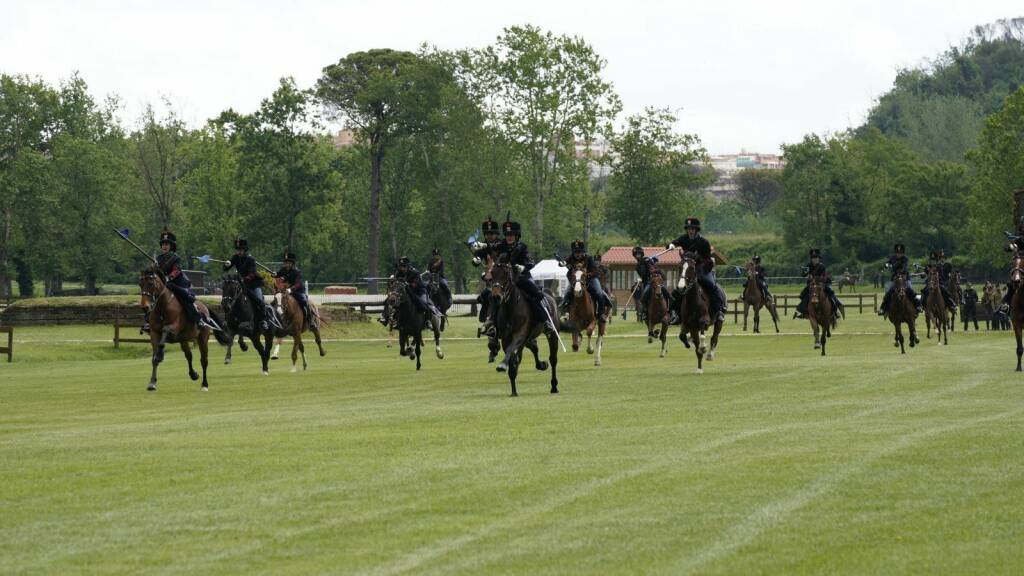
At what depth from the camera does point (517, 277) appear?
28344mm

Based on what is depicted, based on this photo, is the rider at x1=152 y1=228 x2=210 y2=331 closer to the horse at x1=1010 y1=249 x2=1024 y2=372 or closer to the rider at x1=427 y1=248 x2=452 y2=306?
the rider at x1=427 y1=248 x2=452 y2=306

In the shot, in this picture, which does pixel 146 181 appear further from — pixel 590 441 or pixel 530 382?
pixel 590 441

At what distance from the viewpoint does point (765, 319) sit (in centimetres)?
8181

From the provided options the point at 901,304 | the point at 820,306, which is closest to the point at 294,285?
the point at 820,306

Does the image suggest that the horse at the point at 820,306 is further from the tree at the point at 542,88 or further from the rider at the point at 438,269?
the tree at the point at 542,88

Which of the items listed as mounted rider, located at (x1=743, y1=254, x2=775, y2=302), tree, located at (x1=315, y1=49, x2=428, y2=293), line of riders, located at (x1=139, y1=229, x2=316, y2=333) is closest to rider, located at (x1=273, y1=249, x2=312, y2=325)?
line of riders, located at (x1=139, y1=229, x2=316, y2=333)

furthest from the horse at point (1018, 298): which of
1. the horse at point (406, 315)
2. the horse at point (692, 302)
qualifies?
the horse at point (406, 315)

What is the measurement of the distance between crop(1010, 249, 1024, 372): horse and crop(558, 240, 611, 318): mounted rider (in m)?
11.6

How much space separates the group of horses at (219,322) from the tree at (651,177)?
75.1 metres

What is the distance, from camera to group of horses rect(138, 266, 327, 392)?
33.0m

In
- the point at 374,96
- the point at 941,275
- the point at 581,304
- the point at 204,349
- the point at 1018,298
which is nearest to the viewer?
the point at 204,349

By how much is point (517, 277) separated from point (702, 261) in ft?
29.8

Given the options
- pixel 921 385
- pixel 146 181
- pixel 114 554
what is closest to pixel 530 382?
pixel 921 385

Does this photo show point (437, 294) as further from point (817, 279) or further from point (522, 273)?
point (522, 273)
